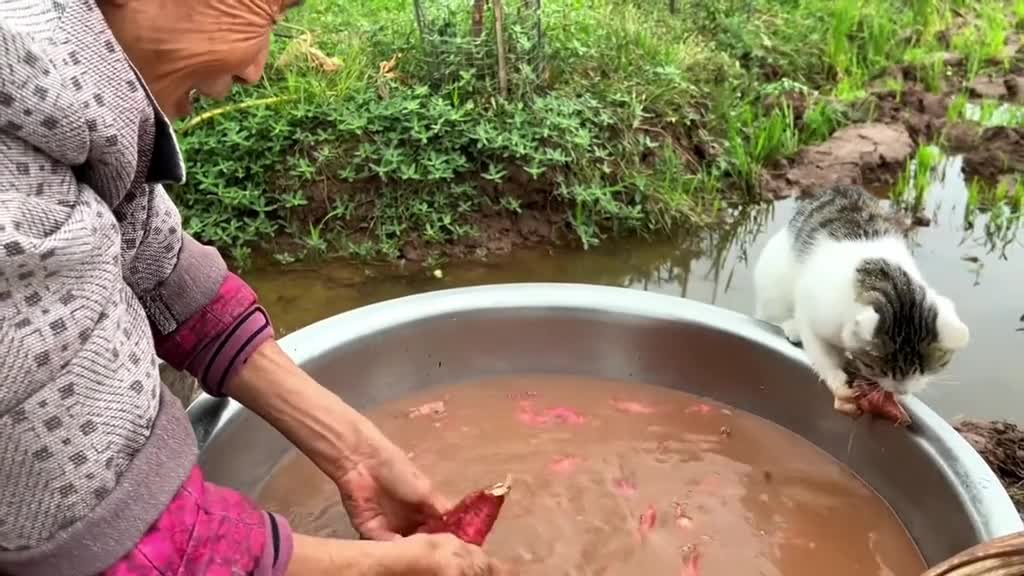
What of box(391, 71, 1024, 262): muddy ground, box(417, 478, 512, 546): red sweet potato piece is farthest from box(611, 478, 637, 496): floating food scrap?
box(391, 71, 1024, 262): muddy ground

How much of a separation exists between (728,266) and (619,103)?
862 mm

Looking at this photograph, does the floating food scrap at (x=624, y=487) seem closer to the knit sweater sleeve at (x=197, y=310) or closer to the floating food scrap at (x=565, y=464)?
the floating food scrap at (x=565, y=464)

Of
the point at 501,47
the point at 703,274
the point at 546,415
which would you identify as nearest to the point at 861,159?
the point at 703,274

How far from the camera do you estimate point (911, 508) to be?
6.52ft

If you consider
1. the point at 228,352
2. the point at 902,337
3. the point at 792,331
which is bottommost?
the point at 792,331

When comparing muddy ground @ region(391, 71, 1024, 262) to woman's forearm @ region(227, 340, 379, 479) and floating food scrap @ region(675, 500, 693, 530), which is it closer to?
floating food scrap @ region(675, 500, 693, 530)

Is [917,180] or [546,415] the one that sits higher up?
[546,415]

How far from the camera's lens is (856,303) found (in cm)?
223

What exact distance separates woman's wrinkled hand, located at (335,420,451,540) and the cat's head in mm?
1006

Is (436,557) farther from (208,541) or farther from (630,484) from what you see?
(630,484)

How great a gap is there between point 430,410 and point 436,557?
0.93 m

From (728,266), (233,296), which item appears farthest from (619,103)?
(233,296)

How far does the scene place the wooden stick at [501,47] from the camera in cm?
374

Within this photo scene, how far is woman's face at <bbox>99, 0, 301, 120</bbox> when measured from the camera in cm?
112
